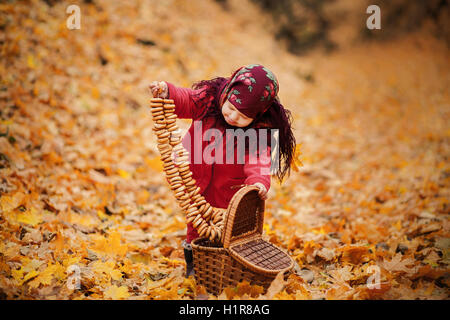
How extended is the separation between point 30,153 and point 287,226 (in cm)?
249

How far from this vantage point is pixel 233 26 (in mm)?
9609

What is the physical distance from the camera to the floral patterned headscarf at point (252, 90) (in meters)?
1.85

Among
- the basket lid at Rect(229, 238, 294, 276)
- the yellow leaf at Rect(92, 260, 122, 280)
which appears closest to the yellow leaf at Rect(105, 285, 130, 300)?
the yellow leaf at Rect(92, 260, 122, 280)

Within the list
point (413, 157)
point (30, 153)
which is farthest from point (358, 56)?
point (30, 153)

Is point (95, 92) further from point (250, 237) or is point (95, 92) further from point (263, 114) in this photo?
point (250, 237)

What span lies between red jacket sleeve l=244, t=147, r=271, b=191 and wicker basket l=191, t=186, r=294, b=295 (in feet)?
0.32

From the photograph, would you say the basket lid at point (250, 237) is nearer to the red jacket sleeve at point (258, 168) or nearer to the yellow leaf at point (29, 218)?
the red jacket sleeve at point (258, 168)

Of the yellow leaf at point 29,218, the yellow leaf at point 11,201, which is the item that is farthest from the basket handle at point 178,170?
the yellow leaf at point 11,201

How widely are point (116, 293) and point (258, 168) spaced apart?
1023 mm

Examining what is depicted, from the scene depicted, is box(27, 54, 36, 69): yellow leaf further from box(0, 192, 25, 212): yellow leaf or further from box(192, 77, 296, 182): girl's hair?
box(192, 77, 296, 182): girl's hair

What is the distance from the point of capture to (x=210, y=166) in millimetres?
2088

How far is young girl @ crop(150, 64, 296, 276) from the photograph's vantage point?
188cm

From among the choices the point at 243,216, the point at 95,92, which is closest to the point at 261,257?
the point at 243,216
